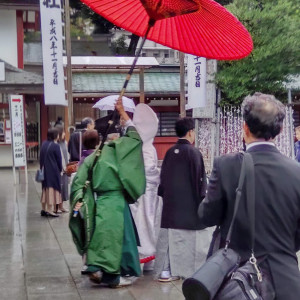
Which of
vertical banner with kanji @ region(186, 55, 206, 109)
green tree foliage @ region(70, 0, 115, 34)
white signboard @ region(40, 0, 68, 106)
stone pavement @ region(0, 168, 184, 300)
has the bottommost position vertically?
stone pavement @ region(0, 168, 184, 300)

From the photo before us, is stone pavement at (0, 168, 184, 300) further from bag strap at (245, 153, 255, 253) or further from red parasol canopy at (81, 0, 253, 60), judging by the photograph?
bag strap at (245, 153, 255, 253)

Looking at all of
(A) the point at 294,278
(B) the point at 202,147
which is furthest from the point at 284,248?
(B) the point at 202,147

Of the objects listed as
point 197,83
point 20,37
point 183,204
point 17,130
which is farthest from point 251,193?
point 20,37

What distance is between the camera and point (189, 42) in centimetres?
548

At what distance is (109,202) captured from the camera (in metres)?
6.02

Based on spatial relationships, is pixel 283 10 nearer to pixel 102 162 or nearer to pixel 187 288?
pixel 102 162

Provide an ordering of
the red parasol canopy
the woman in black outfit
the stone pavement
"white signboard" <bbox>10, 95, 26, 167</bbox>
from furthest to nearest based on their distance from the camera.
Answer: "white signboard" <bbox>10, 95, 26, 167</bbox>, the woman in black outfit, the stone pavement, the red parasol canopy

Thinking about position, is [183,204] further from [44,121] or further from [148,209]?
[44,121]

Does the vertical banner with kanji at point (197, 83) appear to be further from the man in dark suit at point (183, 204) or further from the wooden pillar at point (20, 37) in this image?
the man in dark suit at point (183, 204)

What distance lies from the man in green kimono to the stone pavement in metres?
0.30

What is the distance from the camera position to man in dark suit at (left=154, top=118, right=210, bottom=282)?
20.7ft

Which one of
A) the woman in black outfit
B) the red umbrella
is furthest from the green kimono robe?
the woman in black outfit

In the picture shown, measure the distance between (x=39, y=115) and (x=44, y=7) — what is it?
758 centimetres

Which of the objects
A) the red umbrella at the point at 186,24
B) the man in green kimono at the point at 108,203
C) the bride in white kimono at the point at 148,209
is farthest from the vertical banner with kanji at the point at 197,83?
the red umbrella at the point at 186,24
